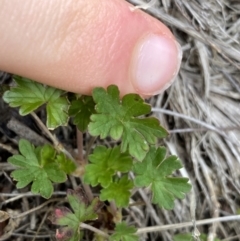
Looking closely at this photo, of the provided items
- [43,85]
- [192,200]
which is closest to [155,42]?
[43,85]

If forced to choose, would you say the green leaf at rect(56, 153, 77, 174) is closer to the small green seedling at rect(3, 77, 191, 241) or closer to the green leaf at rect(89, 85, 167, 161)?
the small green seedling at rect(3, 77, 191, 241)

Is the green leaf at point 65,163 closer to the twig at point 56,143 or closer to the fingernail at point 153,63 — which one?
the twig at point 56,143

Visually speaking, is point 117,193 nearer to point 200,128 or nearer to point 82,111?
point 82,111

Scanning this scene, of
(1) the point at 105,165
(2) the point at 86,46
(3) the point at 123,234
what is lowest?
(3) the point at 123,234

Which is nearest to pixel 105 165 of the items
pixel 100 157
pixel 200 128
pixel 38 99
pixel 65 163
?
pixel 100 157

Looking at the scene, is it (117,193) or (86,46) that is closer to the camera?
(86,46)

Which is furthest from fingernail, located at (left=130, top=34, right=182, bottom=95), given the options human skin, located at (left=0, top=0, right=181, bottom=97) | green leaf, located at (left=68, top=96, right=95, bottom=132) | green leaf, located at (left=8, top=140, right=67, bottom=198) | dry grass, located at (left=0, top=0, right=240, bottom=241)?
green leaf, located at (left=8, top=140, right=67, bottom=198)

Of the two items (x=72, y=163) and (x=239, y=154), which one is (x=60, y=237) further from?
(x=239, y=154)
